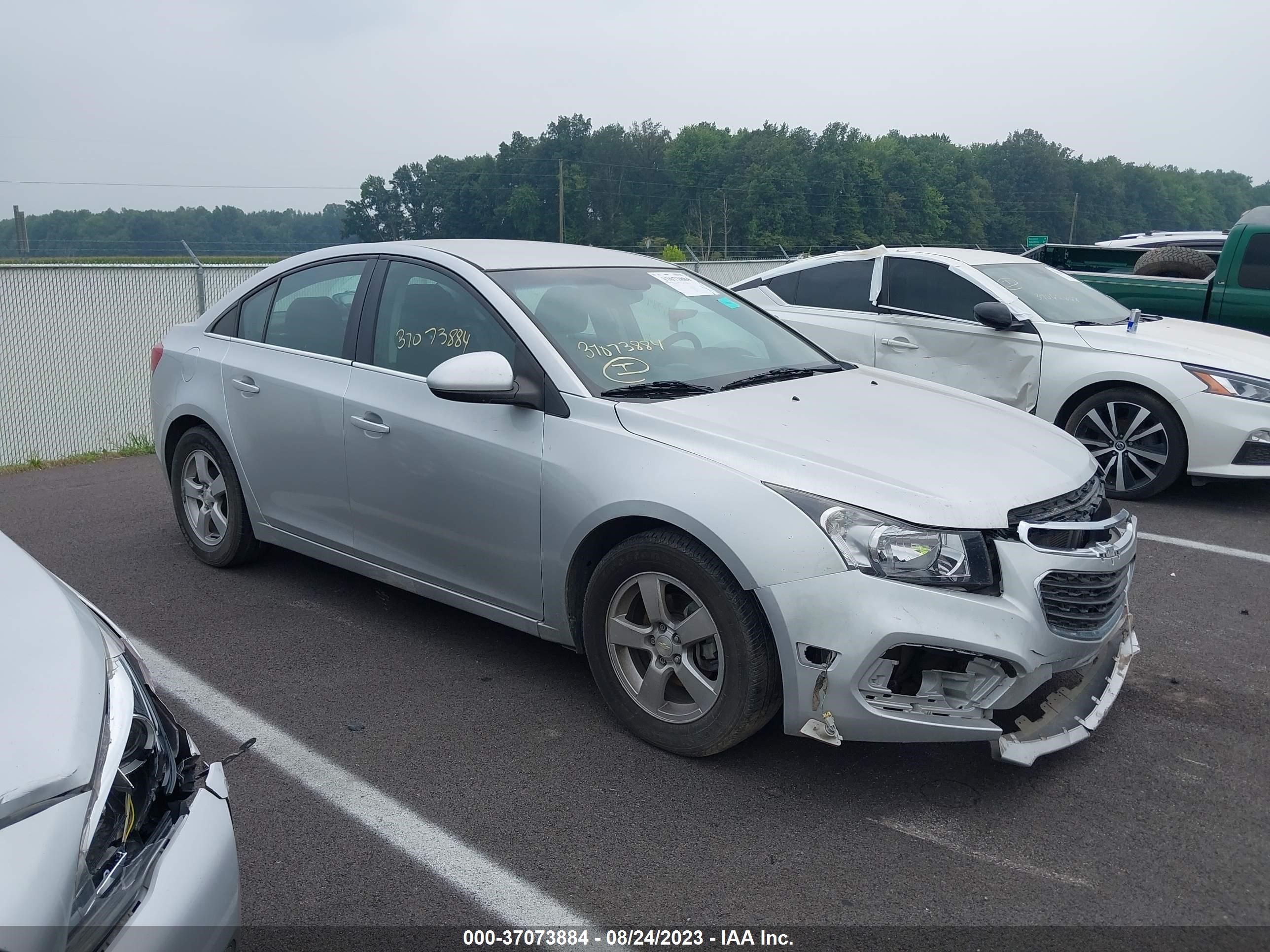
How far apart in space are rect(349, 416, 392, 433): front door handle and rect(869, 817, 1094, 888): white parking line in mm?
2363

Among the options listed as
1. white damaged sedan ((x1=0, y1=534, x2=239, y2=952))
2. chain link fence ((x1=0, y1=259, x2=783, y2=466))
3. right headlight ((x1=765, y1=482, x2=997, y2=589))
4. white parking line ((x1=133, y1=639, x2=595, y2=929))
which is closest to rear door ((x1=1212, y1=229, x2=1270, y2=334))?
chain link fence ((x1=0, y1=259, x2=783, y2=466))

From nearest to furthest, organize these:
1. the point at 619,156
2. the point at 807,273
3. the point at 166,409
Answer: the point at 166,409 < the point at 807,273 < the point at 619,156

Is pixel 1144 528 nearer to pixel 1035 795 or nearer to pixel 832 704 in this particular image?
pixel 1035 795

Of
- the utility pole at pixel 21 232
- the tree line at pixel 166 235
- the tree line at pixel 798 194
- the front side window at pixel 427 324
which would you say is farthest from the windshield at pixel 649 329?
the tree line at pixel 798 194

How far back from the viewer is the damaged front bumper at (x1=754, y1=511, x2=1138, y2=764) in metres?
2.97

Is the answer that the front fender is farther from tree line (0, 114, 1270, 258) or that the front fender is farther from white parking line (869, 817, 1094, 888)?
tree line (0, 114, 1270, 258)

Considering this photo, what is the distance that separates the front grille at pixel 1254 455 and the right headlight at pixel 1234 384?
28 centimetres

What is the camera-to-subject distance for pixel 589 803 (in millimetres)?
3215

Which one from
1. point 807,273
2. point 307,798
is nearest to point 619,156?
point 807,273

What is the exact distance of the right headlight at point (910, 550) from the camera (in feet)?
9.87

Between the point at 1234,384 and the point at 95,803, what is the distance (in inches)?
271

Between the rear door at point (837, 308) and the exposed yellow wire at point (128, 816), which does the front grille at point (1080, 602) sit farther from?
the rear door at point (837, 308)

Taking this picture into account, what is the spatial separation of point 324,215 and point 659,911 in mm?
16912

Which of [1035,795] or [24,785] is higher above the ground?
[24,785]
